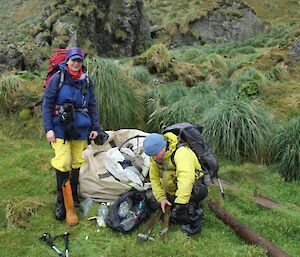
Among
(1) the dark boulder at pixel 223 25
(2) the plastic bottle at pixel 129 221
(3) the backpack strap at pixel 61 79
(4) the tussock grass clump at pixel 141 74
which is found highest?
(3) the backpack strap at pixel 61 79

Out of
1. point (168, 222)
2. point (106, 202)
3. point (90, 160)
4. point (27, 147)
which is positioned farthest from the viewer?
point (27, 147)

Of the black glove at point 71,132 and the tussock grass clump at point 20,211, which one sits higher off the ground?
the black glove at point 71,132

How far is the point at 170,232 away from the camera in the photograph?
181 inches

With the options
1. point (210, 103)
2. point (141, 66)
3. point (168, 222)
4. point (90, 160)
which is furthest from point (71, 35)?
point (168, 222)

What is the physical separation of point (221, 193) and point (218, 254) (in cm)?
143

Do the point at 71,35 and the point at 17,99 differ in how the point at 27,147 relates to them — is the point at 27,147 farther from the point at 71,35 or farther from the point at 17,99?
the point at 71,35

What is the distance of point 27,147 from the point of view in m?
7.46

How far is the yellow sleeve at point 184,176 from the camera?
430cm

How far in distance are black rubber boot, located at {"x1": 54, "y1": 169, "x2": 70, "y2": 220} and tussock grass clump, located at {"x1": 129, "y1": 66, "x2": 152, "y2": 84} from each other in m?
5.05

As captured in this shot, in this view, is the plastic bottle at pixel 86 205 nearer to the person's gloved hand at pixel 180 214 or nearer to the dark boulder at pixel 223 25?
the person's gloved hand at pixel 180 214

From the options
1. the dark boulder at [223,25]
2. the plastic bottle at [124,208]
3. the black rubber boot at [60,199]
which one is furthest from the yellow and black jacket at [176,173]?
the dark boulder at [223,25]

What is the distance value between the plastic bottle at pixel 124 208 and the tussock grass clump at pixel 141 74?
16.8 ft

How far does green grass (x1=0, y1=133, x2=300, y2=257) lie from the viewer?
4336 mm

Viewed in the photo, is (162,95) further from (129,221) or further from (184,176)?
(184,176)
